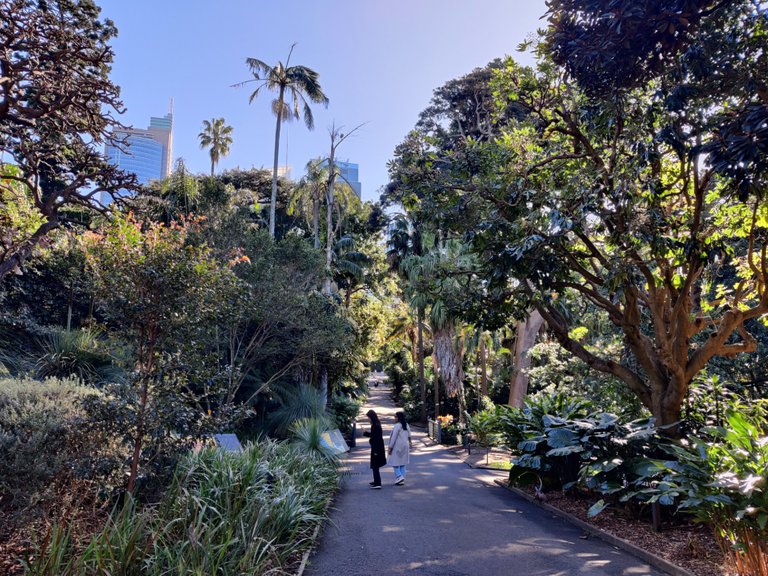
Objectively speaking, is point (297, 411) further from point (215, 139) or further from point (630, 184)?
point (215, 139)

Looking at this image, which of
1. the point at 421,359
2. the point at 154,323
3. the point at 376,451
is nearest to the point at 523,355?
the point at 421,359

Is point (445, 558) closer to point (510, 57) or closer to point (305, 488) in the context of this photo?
point (305, 488)

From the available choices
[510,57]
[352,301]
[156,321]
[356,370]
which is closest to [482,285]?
[510,57]

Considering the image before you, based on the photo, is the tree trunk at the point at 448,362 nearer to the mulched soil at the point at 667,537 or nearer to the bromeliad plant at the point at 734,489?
the mulched soil at the point at 667,537

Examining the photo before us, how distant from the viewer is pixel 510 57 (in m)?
9.77

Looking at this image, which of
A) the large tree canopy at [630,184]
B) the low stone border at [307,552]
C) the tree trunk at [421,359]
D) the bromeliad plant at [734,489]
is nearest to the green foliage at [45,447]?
the low stone border at [307,552]

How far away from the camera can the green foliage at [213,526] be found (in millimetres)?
4297

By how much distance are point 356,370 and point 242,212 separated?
1072cm

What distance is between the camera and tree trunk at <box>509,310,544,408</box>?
2208 centimetres

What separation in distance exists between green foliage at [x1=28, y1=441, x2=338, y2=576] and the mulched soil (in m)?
4.27

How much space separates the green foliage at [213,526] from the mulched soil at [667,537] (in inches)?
168

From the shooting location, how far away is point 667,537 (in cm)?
711

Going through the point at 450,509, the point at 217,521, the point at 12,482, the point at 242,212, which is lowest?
the point at 450,509

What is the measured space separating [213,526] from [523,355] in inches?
715
